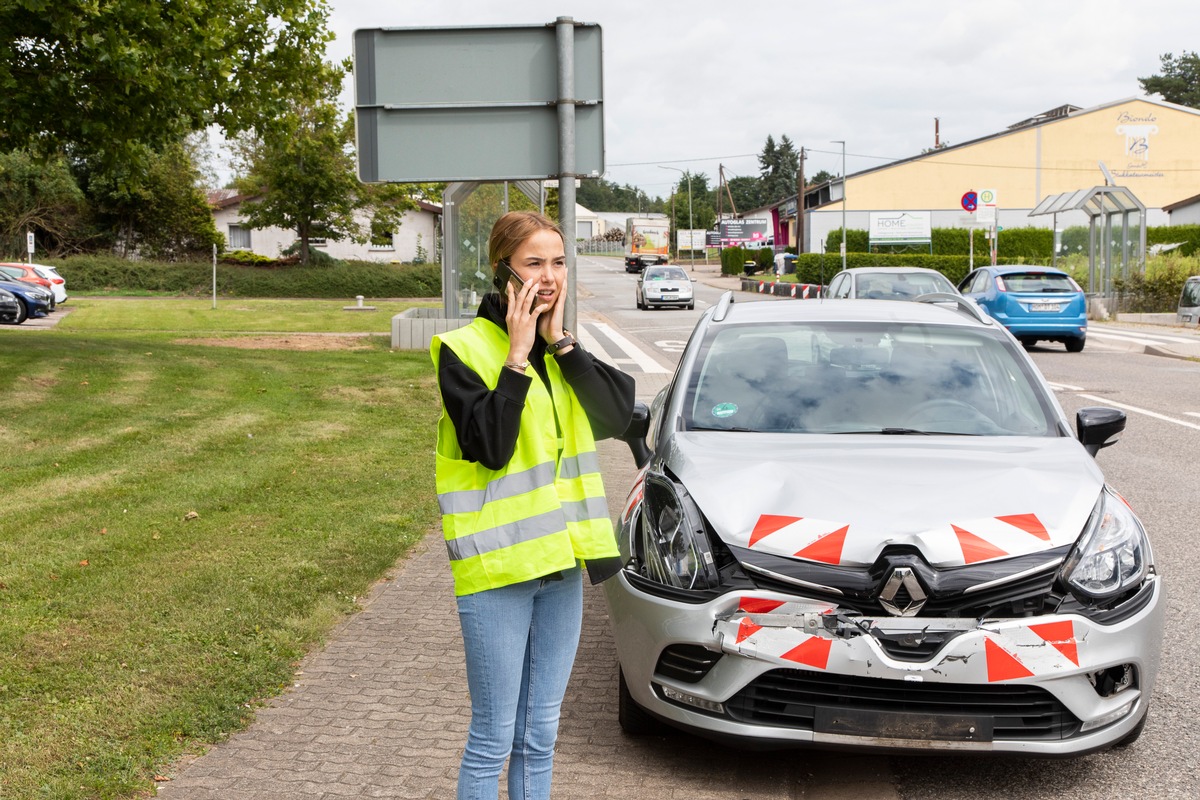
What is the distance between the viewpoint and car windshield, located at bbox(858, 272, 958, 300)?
20.0 m

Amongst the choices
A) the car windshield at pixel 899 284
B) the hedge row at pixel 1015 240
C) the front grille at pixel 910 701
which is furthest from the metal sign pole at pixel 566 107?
the hedge row at pixel 1015 240

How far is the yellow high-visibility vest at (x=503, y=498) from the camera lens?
280cm

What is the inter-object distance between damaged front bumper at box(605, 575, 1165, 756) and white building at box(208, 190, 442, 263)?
64.0 metres

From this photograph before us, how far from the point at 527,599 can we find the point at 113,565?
424cm

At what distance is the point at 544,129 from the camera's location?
6.43 m

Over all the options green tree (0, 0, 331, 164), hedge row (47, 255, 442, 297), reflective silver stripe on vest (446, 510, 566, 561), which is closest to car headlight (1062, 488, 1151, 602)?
reflective silver stripe on vest (446, 510, 566, 561)

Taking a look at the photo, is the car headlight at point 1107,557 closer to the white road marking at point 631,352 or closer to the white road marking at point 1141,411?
the white road marking at point 1141,411

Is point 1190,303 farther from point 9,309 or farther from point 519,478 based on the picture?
point 519,478

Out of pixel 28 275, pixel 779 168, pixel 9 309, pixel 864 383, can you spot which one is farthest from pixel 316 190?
pixel 779 168

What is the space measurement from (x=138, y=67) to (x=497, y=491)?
13.0 metres

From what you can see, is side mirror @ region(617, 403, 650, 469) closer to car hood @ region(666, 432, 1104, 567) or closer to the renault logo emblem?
car hood @ region(666, 432, 1104, 567)

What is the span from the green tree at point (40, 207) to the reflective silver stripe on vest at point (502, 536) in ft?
190

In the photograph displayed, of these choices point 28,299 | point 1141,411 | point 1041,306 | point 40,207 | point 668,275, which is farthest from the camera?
point 40,207

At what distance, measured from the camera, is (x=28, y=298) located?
33.8 meters
